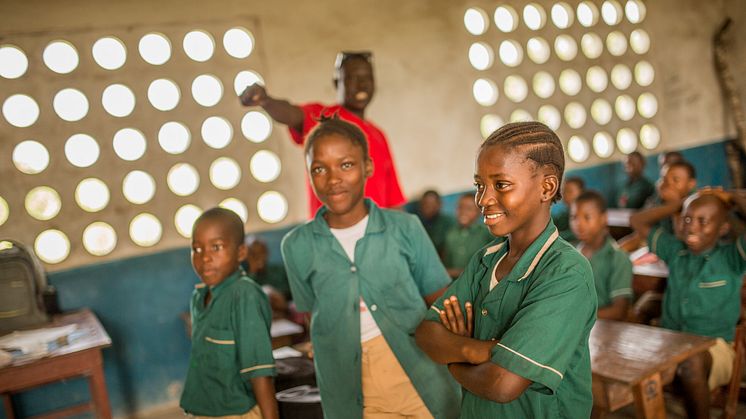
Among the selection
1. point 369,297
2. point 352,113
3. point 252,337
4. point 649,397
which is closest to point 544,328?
point 369,297

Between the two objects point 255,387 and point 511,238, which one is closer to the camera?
point 511,238

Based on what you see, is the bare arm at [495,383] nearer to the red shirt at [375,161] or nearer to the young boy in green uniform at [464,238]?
the red shirt at [375,161]

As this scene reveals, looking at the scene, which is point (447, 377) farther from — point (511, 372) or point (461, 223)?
point (461, 223)

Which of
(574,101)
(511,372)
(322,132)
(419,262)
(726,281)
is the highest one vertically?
(574,101)

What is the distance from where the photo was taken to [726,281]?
2674mm

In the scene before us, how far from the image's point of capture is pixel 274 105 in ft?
7.36

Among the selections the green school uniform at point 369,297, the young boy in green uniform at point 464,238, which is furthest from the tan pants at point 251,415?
the young boy in green uniform at point 464,238

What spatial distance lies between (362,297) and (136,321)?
295cm

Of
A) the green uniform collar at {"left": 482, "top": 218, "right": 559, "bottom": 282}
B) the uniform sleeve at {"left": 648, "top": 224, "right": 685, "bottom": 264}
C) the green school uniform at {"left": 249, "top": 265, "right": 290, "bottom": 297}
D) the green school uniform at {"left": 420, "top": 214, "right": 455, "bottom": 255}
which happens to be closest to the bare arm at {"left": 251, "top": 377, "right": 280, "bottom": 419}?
the green uniform collar at {"left": 482, "top": 218, "right": 559, "bottom": 282}

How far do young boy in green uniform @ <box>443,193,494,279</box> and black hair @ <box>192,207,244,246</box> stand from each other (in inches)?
110

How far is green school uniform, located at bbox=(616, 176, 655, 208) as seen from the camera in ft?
18.9

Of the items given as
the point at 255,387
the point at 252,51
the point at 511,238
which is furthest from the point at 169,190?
the point at 511,238

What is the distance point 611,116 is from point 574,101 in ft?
1.76

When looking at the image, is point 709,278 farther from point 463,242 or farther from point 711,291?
point 463,242
